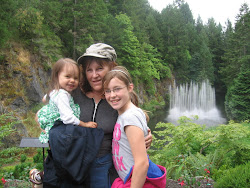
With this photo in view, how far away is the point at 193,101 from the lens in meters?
34.1

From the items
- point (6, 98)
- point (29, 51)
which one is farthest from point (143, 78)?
point (6, 98)

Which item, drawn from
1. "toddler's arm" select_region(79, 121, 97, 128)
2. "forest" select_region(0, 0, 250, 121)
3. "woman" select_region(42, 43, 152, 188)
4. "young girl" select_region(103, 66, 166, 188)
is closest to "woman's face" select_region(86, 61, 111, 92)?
"woman" select_region(42, 43, 152, 188)

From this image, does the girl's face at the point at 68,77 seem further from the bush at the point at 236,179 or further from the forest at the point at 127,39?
the forest at the point at 127,39

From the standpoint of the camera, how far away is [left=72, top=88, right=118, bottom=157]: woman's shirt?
215 cm

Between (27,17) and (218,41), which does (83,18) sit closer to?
(27,17)

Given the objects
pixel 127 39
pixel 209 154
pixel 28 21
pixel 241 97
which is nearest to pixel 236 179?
pixel 209 154

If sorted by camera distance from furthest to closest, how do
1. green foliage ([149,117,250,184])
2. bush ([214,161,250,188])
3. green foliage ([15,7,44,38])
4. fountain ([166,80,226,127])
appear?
fountain ([166,80,226,127]), green foliage ([15,7,44,38]), green foliage ([149,117,250,184]), bush ([214,161,250,188])

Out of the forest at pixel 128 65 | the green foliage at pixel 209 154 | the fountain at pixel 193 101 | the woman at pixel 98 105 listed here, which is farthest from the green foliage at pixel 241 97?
the woman at pixel 98 105

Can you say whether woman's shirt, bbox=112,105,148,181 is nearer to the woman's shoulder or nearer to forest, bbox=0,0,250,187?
the woman's shoulder

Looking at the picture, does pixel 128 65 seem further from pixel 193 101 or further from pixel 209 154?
pixel 209 154

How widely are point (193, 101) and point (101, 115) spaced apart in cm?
3352

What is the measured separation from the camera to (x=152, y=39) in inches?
1561

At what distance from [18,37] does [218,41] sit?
44730 millimetres

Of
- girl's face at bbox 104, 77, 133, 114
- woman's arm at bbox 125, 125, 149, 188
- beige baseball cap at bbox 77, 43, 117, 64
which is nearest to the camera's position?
woman's arm at bbox 125, 125, 149, 188
